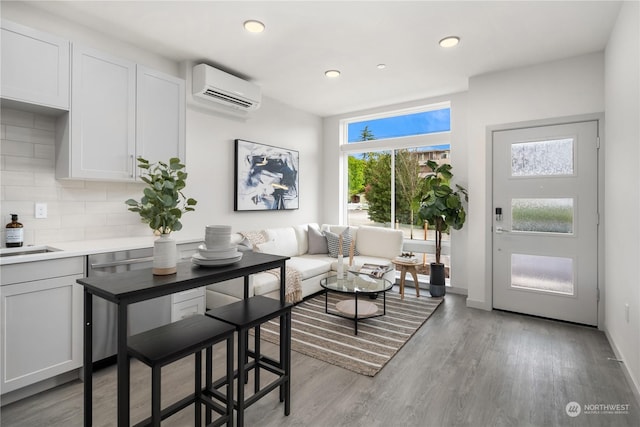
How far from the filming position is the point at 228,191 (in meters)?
4.18

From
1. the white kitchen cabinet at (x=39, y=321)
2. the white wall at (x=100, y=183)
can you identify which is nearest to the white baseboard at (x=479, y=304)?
the white wall at (x=100, y=183)

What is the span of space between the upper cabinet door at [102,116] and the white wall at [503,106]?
145 inches

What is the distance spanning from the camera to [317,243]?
16.0 feet

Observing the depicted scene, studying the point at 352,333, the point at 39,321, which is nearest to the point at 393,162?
the point at 352,333

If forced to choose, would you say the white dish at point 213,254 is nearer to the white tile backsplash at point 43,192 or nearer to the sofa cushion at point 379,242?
the white tile backsplash at point 43,192

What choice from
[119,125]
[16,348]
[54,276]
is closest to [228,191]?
[119,125]

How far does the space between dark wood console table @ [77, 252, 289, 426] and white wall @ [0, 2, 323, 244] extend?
171cm

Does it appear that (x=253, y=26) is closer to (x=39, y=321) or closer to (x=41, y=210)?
(x=41, y=210)

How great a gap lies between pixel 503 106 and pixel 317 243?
2.96 m

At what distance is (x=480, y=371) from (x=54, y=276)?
10.2 feet

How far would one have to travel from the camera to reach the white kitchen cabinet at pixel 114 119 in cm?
257

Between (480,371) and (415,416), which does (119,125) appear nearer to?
(415,416)

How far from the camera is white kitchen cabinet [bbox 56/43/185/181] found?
2.57 m

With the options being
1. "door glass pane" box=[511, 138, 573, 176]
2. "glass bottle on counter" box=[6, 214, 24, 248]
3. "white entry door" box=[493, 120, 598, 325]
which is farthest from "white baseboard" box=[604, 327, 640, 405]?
"glass bottle on counter" box=[6, 214, 24, 248]
